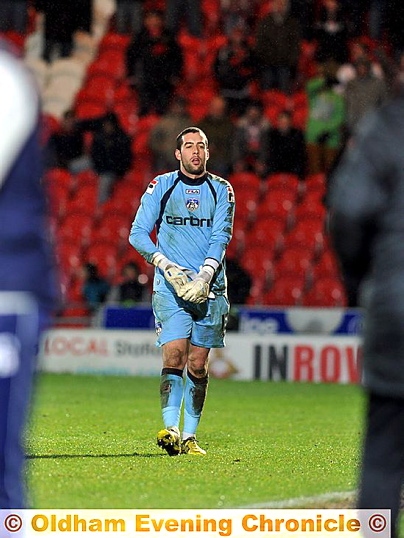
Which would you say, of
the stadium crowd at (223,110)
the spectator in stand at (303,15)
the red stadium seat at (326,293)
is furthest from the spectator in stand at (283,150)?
the spectator in stand at (303,15)

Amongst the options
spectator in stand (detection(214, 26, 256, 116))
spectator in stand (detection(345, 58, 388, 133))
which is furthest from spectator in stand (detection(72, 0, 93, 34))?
spectator in stand (detection(345, 58, 388, 133))

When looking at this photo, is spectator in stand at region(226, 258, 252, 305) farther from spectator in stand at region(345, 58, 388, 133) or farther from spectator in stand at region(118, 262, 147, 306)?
spectator in stand at region(345, 58, 388, 133)

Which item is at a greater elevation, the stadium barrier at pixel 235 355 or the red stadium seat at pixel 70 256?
the red stadium seat at pixel 70 256

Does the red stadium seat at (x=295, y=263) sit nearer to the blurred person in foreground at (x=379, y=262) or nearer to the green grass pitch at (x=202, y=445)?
the green grass pitch at (x=202, y=445)

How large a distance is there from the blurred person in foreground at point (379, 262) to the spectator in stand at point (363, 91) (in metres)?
14.3

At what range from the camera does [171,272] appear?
888 centimetres

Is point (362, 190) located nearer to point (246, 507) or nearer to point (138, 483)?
point (246, 507)

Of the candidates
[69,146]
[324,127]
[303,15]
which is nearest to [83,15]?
[69,146]

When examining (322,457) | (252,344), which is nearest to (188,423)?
(322,457)

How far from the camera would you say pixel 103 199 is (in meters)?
19.1

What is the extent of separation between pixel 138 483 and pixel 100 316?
9345 mm

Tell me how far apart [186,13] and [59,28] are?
6.64 feet

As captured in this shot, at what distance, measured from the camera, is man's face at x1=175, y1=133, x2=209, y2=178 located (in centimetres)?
901

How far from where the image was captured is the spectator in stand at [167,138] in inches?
725
